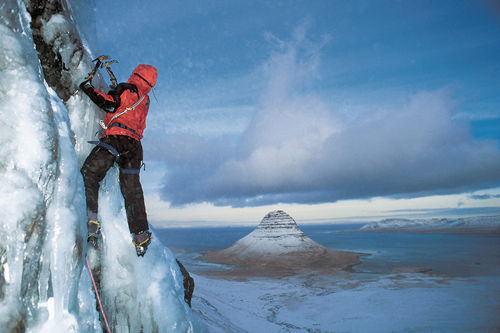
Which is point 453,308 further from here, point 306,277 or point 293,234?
point 293,234

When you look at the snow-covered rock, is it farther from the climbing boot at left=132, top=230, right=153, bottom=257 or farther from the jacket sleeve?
the jacket sleeve

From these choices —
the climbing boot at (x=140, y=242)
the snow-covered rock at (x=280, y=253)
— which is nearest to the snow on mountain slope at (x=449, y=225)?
the snow-covered rock at (x=280, y=253)

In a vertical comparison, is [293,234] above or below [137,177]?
below

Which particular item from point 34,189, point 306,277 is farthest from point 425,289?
point 34,189

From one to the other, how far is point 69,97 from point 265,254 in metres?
34.8

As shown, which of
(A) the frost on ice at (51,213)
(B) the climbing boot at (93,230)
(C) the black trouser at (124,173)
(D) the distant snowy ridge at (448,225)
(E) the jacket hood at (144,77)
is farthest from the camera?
(D) the distant snowy ridge at (448,225)

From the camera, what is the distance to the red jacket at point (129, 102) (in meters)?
3.71

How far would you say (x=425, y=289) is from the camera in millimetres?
20812

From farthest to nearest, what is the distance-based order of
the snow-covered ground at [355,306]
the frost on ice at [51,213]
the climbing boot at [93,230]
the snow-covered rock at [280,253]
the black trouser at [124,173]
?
the snow-covered rock at [280,253] → the snow-covered ground at [355,306] → the black trouser at [124,173] → the climbing boot at [93,230] → the frost on ice at [51,213]

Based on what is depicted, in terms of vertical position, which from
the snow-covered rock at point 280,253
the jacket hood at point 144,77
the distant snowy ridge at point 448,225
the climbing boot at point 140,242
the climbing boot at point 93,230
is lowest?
the distant snowy ridge at point 448,225

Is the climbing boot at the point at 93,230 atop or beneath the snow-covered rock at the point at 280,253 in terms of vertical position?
atop

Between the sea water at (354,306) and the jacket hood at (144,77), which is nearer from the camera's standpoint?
the jacket hood at (144,77)

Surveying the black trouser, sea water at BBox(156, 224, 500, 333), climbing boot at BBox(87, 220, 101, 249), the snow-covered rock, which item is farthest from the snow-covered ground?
the snow-covered rock

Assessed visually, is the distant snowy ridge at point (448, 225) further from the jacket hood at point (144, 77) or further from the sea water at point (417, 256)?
→ the jacket hood at point (144, 77)
